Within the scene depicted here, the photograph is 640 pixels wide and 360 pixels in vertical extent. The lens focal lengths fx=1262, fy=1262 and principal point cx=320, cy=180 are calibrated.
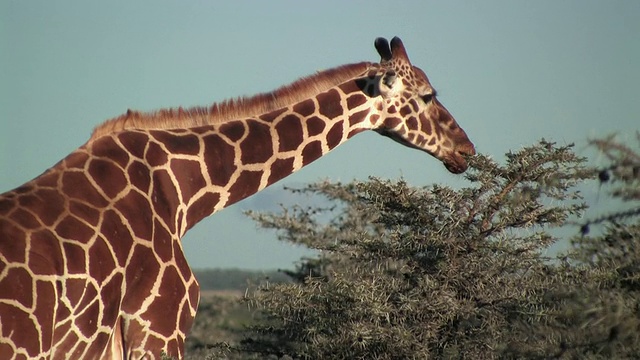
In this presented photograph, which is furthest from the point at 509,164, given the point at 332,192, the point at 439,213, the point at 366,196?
the point at 332,192

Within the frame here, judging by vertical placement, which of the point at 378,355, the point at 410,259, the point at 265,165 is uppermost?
the point at 265,165

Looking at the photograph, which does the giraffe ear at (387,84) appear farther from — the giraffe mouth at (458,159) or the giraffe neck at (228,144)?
the giraffe mouth at (458,159)

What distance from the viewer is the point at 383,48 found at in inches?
424

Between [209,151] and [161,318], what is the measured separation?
59.7 inches

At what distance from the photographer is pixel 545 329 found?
7.29 m

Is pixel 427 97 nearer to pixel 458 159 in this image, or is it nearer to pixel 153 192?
pixel 458 159

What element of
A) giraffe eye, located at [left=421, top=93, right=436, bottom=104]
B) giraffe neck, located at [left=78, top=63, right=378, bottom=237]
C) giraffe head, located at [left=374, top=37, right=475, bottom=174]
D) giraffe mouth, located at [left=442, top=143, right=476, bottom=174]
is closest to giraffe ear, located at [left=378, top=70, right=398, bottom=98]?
giraffe head, located at [left=374, top=37, right=475, bottom=174]

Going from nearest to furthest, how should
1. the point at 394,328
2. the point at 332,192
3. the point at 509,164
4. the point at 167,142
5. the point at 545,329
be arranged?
the point at 545,329, the point at 167,142, the point at 394,328, the point at 509,164, the point at 332,192

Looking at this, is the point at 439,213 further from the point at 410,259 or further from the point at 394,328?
the point at 394,328

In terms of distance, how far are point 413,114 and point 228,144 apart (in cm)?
173

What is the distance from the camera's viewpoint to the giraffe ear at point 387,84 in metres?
10.2

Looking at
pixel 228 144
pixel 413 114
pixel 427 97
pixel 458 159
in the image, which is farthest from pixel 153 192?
pixel 458 159

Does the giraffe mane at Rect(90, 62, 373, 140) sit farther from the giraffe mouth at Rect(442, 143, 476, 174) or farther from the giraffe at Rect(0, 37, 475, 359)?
Result: the giraffe mouth at Rect(442, 143, 476, 174)

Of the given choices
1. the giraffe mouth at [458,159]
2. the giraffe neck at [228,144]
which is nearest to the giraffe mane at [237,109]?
the giraffe neck at [228,144]
